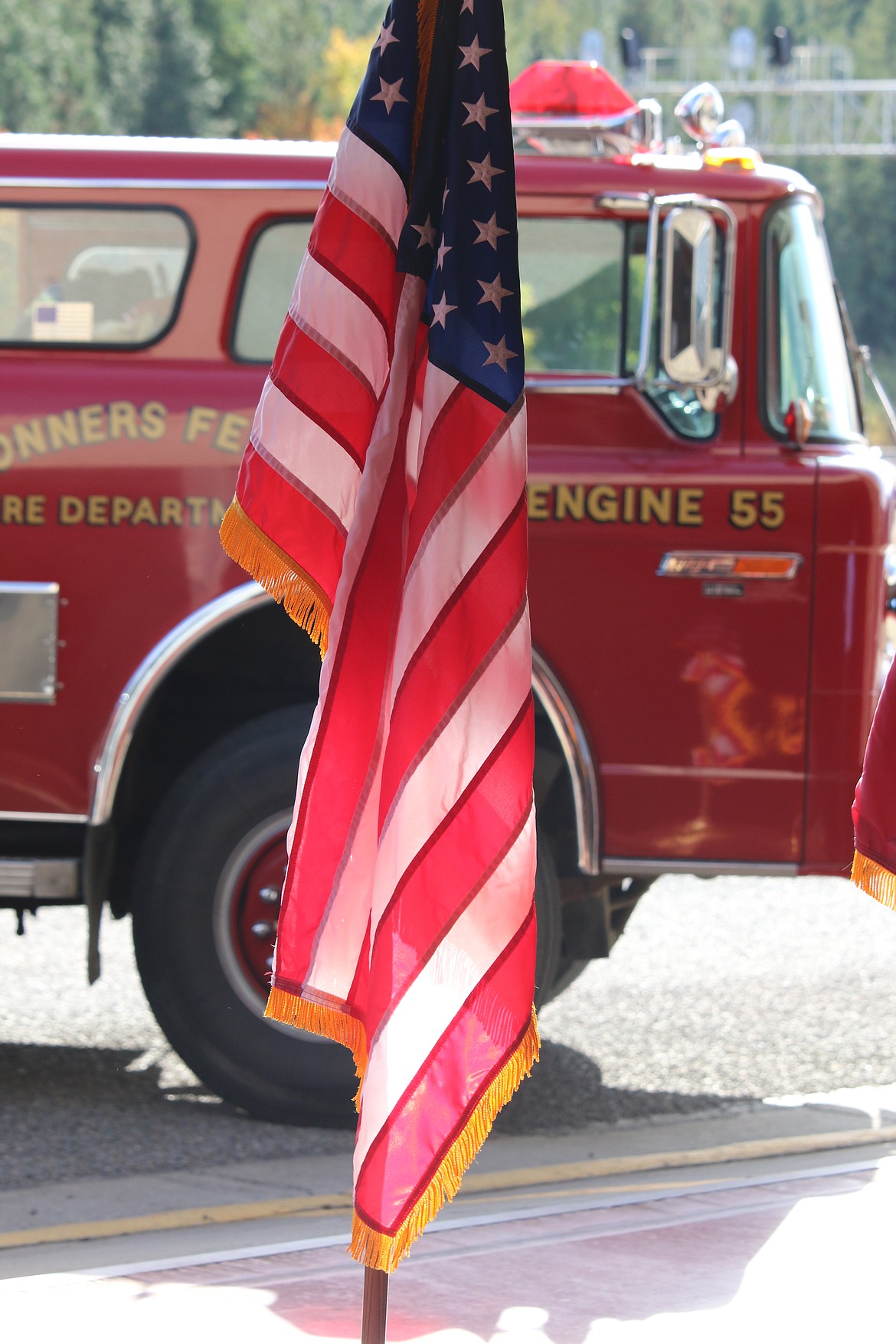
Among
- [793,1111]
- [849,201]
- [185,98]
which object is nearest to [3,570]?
[793,1111]

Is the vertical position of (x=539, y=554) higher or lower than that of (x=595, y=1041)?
higher

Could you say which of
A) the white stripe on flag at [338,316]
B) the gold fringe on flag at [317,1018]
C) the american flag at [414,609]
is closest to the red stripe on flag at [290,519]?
the american flag at [414,609]

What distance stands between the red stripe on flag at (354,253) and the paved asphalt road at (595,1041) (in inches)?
103

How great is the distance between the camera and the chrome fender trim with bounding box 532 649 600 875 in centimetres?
471

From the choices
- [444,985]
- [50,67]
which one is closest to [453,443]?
[444,985]

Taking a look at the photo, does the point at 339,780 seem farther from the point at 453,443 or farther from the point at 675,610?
the point at 675,610

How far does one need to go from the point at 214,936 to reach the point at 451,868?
2025 mm

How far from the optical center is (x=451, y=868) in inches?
113

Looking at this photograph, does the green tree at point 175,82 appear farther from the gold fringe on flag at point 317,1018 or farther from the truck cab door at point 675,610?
the gold fringe on flag at point 317,1018

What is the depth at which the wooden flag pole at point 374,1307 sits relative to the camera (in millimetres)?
2707

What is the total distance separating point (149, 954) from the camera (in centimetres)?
479

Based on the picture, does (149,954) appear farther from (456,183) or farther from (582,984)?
(456,183)

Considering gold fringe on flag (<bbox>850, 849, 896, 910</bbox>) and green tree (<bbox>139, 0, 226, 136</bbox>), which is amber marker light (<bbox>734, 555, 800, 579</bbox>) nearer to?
gold fringe on flag (<bbox>850, 849, 896, 910</bbox>)

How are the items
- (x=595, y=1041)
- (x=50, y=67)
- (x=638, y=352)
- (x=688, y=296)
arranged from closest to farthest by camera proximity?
(x=688, y=296) → (x=638, y=352) → (x=595, y=1041) → (x=50, y=67)
